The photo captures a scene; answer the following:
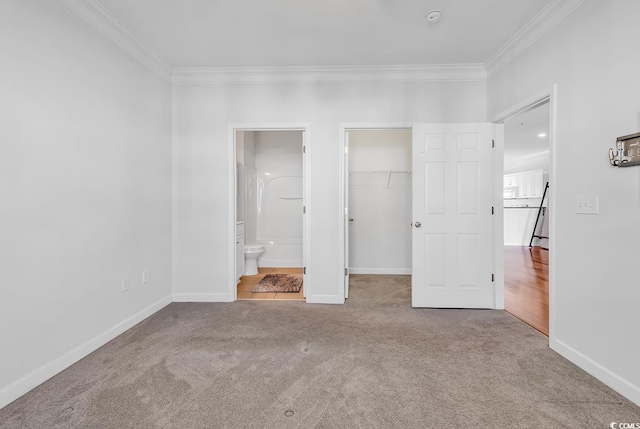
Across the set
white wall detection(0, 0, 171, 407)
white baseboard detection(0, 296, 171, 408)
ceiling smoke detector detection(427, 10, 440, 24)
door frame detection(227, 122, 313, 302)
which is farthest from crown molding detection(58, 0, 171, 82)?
ceiling smoke detector detection(427, 10, 440, 24)

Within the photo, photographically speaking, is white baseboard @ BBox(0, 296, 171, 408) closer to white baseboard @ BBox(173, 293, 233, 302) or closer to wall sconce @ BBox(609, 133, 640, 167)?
white baseboard @ BBox(173, 293, 233, 302)

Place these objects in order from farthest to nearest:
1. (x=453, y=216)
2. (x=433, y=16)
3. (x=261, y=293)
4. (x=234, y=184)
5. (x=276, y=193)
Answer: (x=276, y=193)
(x=261, y=293)
(x=234, y=184)
(x=453, y=216)
(x=433, y=16)

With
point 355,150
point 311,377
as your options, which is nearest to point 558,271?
point 311,377

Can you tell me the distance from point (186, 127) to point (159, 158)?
0.50 meters

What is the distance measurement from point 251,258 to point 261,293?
3.31ft

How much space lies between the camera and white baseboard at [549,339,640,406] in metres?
1.62

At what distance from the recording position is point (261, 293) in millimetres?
3645

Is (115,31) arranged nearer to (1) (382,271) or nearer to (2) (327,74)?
(2) (327,74)

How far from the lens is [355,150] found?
4.75 metres

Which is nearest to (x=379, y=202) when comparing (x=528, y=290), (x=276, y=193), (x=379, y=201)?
(x=379, y=201)

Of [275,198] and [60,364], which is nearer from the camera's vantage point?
[60,364]

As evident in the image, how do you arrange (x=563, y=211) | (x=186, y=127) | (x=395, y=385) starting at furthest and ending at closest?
(x=186, y=127), (x=563, y=211), (x=395, y=385)

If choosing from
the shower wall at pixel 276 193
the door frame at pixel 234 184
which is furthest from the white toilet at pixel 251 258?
the door frame at pixel 234 184

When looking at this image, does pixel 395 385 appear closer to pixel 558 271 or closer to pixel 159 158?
pixel 558 271
